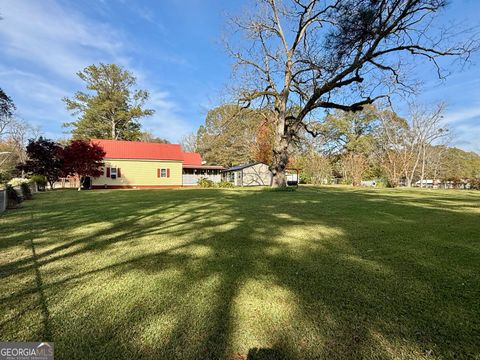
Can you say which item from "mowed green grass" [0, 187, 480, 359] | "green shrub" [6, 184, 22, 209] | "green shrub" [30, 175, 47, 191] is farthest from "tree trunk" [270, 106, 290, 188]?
"green shrub" [30, 175, 47, 191]

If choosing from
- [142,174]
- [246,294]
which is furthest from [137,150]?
[246,294]

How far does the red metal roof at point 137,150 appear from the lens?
2298 cm

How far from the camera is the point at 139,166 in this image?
23.6m

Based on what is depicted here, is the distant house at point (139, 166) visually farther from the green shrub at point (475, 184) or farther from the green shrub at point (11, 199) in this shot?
the green shrub at point (475, 184)

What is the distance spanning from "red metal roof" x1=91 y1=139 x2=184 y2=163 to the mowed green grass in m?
20.3

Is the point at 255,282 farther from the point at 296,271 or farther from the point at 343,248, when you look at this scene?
the point at 343,248

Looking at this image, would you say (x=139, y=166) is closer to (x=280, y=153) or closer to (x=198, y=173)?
(x=198, y=173)

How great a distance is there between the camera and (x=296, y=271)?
2.73 meters

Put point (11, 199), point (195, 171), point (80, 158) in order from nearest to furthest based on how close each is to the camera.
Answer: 1. point (11, 199)
2. point (80, 158)
3. point (195, 171)

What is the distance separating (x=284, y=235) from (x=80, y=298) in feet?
9.74

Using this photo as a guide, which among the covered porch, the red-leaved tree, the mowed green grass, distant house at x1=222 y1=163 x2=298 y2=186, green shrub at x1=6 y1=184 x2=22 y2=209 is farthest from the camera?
distant house at x1=222 y1=163 x2=298 y2=186

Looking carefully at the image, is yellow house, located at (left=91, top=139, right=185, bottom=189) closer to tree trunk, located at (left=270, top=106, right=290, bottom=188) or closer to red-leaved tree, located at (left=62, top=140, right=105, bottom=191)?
red-leaved tree, located at (left=62, top=140, right=105, bottom=191)

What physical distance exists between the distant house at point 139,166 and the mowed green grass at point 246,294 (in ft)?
64.7

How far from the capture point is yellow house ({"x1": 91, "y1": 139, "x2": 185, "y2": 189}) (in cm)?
2247
